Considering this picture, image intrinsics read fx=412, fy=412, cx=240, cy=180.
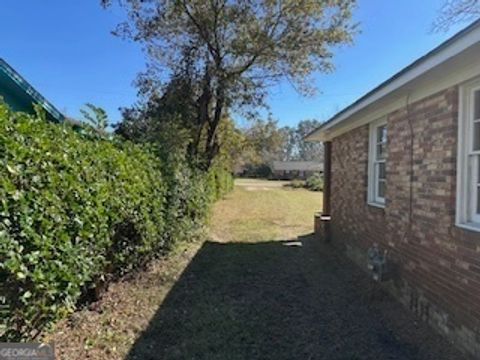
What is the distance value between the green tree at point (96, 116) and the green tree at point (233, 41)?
9085 millimetres

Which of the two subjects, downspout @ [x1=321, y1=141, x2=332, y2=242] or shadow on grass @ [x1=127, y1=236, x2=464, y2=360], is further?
downspout @ [x1=321, y1=141, x2=332, y2=242]

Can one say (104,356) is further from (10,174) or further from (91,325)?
(10,174)

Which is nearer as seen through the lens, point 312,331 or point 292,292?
point 312,331

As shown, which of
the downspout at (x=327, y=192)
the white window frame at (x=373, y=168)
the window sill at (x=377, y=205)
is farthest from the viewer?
the downspout at (x=327, y=192)

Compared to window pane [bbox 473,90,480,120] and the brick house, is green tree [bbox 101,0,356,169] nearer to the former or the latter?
the brick house

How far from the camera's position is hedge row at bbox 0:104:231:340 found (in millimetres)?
3084

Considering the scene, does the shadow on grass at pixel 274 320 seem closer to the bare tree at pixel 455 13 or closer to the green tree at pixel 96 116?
the green tree at pixel 96 116

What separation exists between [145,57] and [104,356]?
1525 centimetres

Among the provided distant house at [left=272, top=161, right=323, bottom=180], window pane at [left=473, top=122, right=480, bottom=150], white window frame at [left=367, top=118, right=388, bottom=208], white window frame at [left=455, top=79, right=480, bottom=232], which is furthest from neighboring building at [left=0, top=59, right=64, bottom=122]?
distant house at [left=272, top=161, right=323, bottom=180]

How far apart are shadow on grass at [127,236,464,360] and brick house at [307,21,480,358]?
0.45m

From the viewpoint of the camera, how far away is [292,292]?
21.1ft

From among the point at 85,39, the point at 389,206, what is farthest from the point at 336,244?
the point at 85,39

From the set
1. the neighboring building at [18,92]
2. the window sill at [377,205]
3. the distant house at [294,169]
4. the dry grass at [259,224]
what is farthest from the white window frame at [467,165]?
the distant house at [294,169]

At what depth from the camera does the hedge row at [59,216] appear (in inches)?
121
